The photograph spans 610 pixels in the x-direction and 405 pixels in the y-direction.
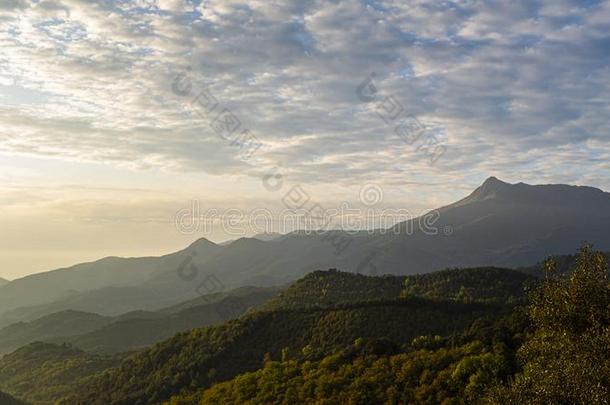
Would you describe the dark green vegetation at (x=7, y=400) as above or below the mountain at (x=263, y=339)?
below

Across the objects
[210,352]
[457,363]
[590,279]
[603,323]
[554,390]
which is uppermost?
[590,279]

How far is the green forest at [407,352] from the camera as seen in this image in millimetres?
36766

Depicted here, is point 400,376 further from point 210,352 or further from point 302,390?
point 210,352

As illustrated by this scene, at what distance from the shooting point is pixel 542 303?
43562 millimetres

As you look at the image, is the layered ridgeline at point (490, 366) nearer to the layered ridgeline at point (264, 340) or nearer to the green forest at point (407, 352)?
the green forest at point (407, 352)

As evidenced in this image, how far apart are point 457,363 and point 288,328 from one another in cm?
7342

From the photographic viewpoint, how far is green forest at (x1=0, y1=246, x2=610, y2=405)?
36.8m

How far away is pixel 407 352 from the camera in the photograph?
74.8 metres

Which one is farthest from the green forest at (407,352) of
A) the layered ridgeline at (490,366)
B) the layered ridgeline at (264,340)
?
the layered ridgeline at (264,340)

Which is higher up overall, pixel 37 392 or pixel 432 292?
pixel 432 292

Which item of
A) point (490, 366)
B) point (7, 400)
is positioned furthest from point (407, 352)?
point (7, 400)

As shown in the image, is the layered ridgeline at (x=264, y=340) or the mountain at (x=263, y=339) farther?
the mountain at (x=263, y=339)

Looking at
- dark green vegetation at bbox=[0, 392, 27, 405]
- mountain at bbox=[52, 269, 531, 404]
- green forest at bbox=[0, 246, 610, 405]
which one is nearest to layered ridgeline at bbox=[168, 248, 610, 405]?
green forest at bbox=[0, 246, 610, 405]

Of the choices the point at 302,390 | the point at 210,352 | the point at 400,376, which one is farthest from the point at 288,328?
the point at 400,376
